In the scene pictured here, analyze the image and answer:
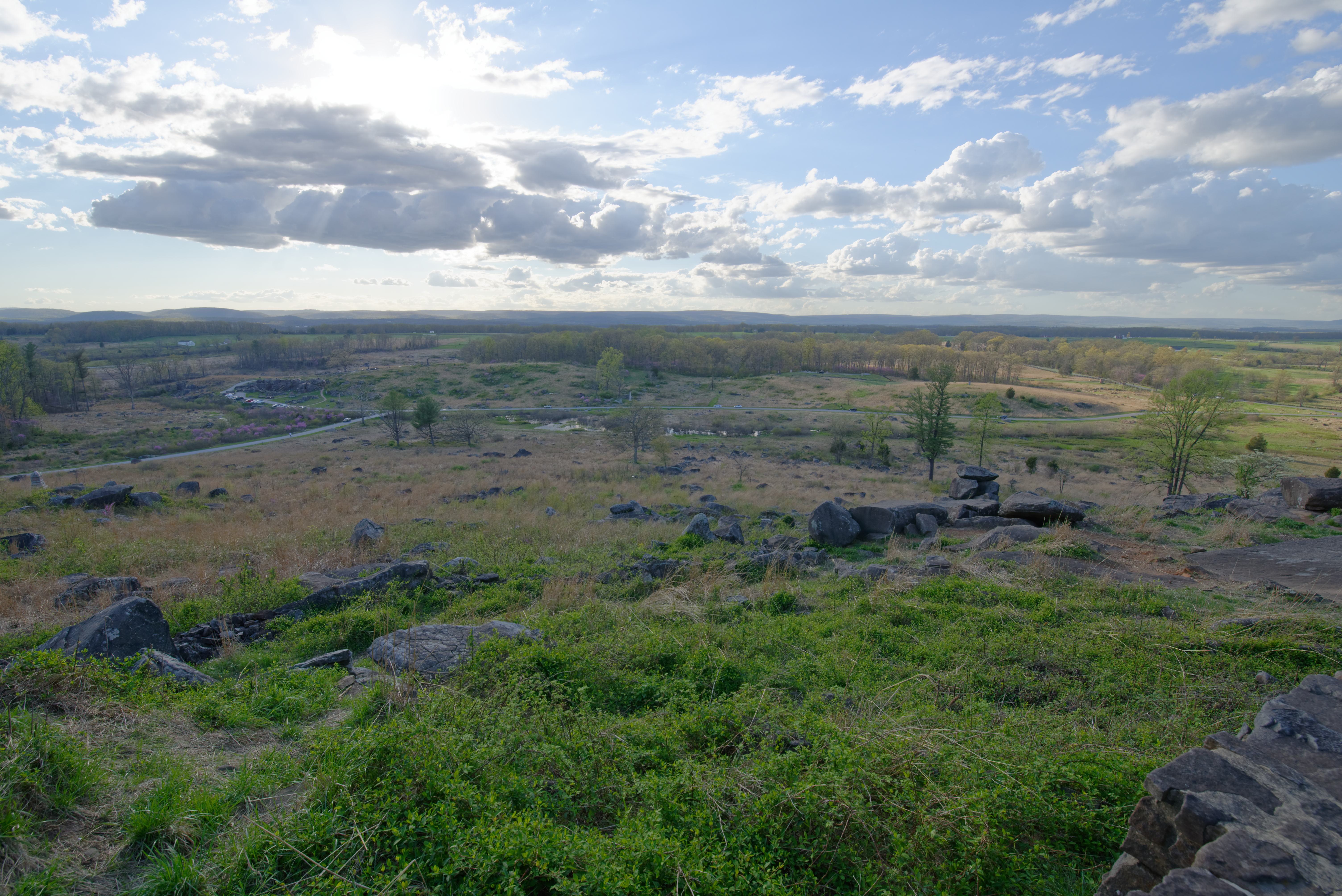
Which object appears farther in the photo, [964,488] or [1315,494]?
[964,488]

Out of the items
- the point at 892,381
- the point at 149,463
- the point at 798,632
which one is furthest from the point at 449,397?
the point at 798,632

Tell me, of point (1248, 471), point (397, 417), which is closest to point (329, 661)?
point (1248, 471)

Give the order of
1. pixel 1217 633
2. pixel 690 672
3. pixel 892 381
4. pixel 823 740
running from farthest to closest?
pixel 892 381 → pixel 1217 633 → pixel 690 672 → pixel 823 740

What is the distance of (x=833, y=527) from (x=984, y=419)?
36376 mm

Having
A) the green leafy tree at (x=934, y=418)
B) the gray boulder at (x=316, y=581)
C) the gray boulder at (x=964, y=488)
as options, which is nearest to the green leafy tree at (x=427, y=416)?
the green leafy tree at (x=934, y=418)

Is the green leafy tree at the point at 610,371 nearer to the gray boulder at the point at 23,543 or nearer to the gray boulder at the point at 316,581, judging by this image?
the gray boulder at the point at 23,543

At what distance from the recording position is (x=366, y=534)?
50.1 ft

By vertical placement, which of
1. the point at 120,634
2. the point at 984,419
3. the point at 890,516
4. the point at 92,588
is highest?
the point at 120,634

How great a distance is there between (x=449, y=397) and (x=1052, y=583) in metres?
96.1

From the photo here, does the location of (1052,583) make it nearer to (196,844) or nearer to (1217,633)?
(1217,633)

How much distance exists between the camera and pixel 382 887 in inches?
140

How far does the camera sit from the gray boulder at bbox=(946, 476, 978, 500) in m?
21.6

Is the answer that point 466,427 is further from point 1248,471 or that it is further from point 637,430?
point 1248,471

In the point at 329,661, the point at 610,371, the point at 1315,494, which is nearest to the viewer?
the point at 329,661
